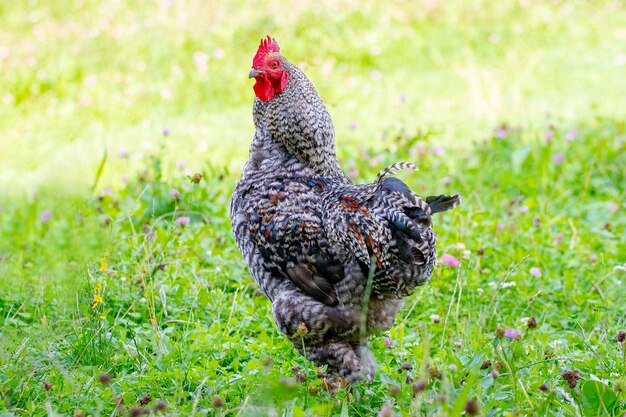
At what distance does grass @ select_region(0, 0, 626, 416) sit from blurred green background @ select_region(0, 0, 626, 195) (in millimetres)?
46

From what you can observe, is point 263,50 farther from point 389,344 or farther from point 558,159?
point 558,159

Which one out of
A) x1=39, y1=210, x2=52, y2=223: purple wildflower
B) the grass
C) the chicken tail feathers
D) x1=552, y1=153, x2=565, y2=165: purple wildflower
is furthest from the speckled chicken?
x1=552, y1=153, x2=565, y2=165: purple wildflower

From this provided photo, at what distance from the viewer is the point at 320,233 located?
3846mm

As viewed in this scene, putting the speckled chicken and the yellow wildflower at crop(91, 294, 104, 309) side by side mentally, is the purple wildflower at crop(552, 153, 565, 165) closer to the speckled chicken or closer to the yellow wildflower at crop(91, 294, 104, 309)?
the speckled chicken

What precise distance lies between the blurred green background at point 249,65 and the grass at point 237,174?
46 mm

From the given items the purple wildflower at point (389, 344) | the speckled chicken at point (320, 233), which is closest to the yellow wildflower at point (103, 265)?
the speckled chicken at point (320, 233)

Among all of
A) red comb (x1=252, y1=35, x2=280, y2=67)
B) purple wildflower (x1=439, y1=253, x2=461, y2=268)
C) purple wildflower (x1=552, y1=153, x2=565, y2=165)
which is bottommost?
purple wildflower (x1=439, y1=253, x2=461, y2=268)

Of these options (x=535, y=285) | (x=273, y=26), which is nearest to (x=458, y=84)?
(x=273, y=26)

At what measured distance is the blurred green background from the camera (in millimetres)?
9000

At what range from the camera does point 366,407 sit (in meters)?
3.71

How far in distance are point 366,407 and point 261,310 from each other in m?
1.31

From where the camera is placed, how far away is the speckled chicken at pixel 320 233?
12.1 ft

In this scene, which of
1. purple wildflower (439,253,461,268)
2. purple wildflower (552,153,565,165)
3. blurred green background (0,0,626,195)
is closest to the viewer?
purple wildflower (439,253,461,268)

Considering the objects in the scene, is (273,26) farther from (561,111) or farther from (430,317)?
(430,317)
